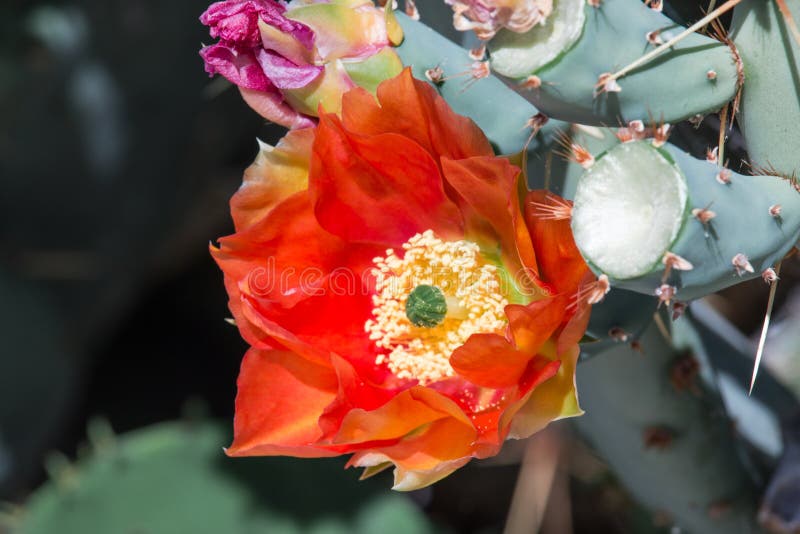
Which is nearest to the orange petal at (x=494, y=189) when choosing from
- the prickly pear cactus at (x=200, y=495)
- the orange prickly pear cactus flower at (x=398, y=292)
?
the orange prickly pear cactus flower at (x=398, y=292)

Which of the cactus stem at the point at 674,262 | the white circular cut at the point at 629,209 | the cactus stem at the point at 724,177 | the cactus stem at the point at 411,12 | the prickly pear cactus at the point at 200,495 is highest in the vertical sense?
the cactus stem at the point at 411,12

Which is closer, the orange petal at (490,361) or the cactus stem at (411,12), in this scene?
the orange petal at (490,361)

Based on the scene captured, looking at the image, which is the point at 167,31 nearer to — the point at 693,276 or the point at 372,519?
the point at 372,519

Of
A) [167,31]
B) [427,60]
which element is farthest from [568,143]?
[167,31]

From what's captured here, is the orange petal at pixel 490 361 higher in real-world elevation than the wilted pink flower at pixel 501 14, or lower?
lower

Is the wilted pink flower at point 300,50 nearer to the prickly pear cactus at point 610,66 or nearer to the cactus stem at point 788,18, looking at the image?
the prickly pear cactus at point 610,66

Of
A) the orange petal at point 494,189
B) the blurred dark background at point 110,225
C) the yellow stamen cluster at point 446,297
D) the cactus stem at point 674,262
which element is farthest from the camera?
the blurred dark background at point 110,225

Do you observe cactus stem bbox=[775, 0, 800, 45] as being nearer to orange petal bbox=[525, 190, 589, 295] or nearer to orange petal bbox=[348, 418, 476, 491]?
orange petal bbox=[525, 190, 589, 295]

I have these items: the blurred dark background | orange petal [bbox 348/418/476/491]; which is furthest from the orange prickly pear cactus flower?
the blurred dark background

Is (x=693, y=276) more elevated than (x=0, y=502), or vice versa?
(x=693, y=276)
